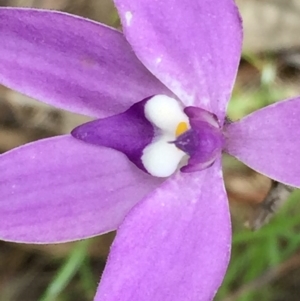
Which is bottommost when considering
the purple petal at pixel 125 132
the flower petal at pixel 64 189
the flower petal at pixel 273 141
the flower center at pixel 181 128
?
the flower petal at pixel 64 189

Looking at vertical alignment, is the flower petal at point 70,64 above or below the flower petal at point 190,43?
below

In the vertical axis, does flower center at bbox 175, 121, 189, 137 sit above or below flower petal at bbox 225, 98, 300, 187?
below

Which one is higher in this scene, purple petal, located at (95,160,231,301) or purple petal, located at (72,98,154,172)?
purple petal, located at (72,98,154,172)

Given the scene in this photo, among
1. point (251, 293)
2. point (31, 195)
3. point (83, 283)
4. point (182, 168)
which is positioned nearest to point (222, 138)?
point (182, 168)

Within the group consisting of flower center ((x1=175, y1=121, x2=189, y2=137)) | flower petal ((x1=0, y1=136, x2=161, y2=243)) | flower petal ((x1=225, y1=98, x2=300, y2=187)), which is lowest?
flower petal ((x1=0, y1=136, x2=161, y2=243))

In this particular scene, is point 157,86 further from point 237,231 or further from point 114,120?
point 237,231
